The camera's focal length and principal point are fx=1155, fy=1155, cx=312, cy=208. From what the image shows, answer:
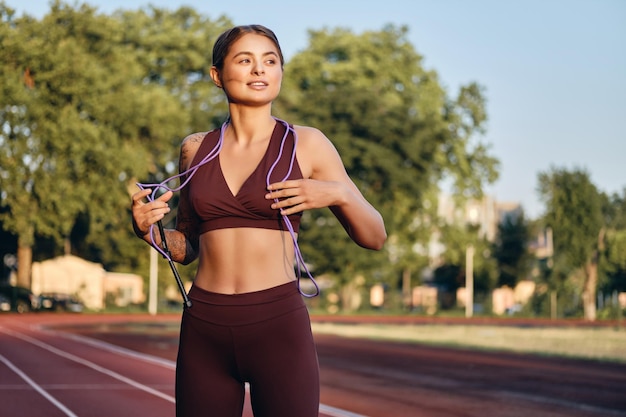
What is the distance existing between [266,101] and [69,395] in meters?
11.4

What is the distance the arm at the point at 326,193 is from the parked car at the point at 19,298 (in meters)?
51.7

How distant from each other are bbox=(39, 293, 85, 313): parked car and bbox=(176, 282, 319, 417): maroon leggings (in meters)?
53.3

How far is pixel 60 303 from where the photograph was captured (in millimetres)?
56781

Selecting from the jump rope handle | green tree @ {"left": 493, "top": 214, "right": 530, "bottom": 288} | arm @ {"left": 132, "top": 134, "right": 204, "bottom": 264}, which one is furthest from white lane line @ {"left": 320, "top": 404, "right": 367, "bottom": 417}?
green tree @ {"left": 493, "top": 214, "right": 530, "bottom": 288}

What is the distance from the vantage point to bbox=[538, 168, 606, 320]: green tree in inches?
2798

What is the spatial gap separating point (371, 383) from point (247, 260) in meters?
14.4

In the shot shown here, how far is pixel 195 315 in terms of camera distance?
11.2 ft

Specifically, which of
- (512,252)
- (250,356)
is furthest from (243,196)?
(512,252)

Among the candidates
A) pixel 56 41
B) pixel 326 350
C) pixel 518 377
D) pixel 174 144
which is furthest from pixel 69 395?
pixel 174 144

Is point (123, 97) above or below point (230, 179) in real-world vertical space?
above

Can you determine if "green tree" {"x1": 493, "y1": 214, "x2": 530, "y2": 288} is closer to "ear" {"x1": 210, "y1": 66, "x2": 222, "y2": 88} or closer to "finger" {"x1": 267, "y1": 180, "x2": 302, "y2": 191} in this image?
"ear" {"x1": 210, "y1": 66, "x2": 222, "y2": 88}

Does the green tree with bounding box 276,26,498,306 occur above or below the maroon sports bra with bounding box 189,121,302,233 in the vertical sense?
above

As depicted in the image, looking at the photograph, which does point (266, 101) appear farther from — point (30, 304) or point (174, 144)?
point (174, 144)

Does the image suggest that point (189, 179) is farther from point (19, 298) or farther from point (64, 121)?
point (19, 298)
